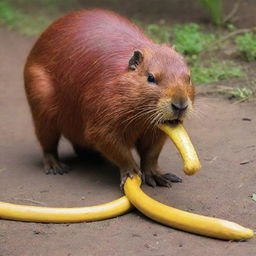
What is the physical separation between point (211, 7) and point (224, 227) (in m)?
6.35

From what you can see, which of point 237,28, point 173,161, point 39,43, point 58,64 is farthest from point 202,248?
point 237,28

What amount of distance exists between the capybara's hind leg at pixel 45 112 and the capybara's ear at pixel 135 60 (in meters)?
1.10

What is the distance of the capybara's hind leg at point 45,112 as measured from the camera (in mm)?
6078

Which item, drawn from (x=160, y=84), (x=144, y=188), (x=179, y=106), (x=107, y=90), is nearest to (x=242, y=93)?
(x=144, y=188)

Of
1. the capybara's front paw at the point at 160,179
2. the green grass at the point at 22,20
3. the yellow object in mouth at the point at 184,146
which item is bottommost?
the green grass at the point at 22,20

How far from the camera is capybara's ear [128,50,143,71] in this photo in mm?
5199

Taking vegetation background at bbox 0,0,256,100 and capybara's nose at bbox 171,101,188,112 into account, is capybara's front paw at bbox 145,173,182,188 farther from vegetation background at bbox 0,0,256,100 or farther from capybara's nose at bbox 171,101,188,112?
vegetation background at bbox 0,0,256,100

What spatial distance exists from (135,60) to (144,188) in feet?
3.79

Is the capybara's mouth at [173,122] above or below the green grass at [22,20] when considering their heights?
above

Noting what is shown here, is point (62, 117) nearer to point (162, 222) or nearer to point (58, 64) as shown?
point (58, 64)

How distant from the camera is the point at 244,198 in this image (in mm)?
5188

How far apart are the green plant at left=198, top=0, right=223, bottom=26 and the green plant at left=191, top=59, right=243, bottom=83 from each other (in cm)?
160

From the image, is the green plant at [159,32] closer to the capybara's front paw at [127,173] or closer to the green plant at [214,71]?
the green plant at [214,71]

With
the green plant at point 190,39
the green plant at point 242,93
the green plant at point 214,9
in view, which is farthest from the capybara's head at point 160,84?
the green plant at point 214,9
